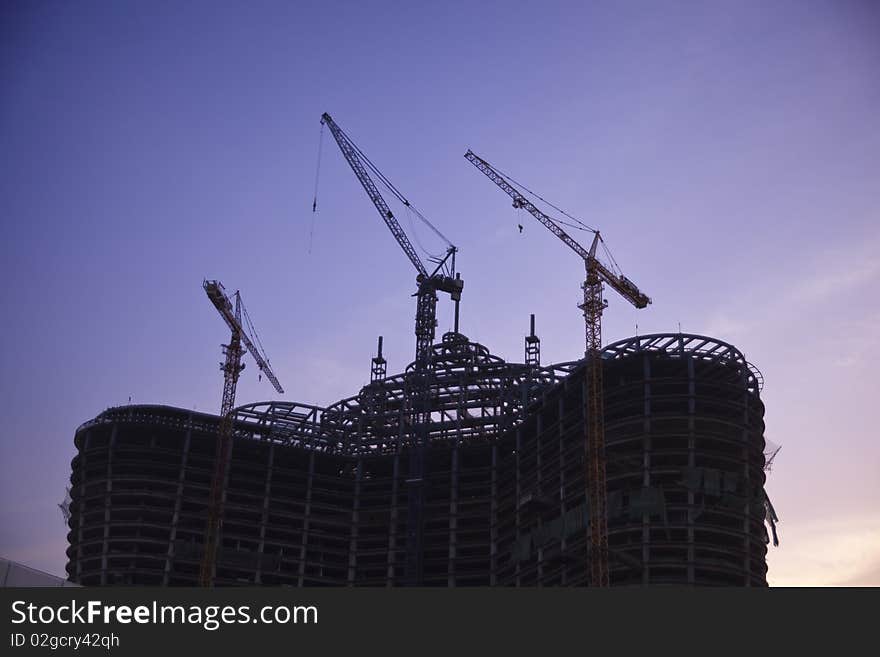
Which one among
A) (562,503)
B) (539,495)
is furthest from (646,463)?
(539,495)

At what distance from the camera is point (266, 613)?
5981cm

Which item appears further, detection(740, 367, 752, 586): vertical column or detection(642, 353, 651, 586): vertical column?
detection(740, 367, 752, 586): vertical column

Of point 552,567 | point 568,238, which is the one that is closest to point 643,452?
point 552,567

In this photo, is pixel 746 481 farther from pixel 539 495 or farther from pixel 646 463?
pixel 539 495

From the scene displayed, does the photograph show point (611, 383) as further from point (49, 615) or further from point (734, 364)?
point (49, 615)

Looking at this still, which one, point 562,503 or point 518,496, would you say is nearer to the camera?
point 562,503

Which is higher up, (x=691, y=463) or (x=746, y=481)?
(x=691, y=463)

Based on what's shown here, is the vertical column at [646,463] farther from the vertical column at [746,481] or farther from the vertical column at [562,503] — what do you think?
the vertical column at [562,503]

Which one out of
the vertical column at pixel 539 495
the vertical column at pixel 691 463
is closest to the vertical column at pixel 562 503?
the vertical column at pixel 539 495

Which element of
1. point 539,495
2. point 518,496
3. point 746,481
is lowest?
point 746,481

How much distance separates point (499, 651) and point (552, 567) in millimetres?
113066

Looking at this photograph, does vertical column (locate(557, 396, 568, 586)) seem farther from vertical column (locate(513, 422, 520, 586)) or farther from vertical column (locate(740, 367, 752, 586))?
vertical column (locate(740, 367, 752, 586))

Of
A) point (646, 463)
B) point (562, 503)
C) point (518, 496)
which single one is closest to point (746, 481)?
point (646, 463)

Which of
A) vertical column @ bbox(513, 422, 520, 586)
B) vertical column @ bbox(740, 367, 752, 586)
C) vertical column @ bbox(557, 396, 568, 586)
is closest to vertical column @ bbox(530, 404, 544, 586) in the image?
vertical column @ bbox(557, 396, 568, 586)
